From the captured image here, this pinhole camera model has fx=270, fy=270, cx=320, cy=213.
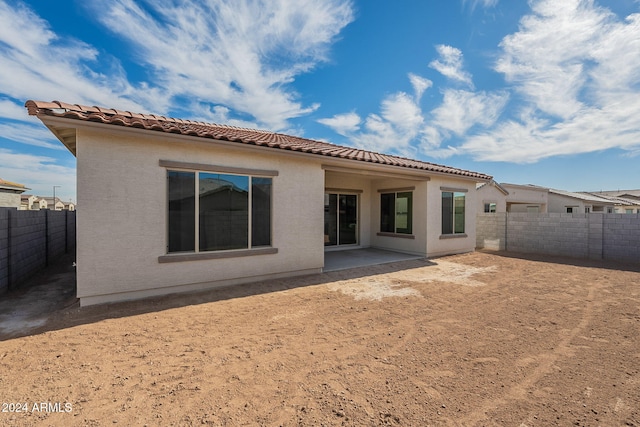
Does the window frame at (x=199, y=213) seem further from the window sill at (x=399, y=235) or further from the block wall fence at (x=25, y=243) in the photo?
the window sill at (x=399, y=235)

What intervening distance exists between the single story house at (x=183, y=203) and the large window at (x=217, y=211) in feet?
0.07

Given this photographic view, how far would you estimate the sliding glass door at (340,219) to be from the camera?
1154 centimetres

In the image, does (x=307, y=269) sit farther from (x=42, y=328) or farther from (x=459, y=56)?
(x=459, y=56)

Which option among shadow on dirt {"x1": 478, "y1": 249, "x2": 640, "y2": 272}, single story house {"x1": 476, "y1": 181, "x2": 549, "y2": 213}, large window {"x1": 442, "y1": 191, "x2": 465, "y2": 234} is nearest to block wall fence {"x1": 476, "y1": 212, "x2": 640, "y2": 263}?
shadow on dirt {"x1": 478, "y1": 249, "x2": 640, "y2": 272}

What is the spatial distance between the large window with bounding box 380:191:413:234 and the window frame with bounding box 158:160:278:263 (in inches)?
243

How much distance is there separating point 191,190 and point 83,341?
10.3ft

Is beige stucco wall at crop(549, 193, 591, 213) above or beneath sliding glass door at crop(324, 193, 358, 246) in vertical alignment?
above

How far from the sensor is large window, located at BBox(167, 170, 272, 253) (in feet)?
18.9

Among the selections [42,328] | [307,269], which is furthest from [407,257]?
[42,328]

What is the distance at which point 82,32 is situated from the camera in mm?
7508

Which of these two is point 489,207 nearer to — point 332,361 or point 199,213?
point 199,213

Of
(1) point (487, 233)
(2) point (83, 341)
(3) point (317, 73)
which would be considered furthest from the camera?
(1) point (487, 233)

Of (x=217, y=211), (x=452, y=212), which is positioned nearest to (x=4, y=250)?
(x=217, y=211)

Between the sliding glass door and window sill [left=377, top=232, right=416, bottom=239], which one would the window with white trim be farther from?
the sliding glass door
